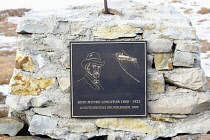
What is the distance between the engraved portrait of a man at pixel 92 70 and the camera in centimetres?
350

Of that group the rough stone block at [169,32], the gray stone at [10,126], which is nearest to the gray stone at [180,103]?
the rough stone block at [169,32]

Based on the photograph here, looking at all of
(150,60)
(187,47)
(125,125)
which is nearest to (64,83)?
(125,125)

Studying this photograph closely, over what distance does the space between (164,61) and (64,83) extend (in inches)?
40.2

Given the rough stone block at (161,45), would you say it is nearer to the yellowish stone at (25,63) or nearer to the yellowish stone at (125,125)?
the yellowish stone at (125,125)

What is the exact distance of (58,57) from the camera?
359cm

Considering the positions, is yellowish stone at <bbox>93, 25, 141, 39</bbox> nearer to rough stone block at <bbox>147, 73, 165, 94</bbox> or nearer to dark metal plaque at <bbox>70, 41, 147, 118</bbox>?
dark metal plaque at <bbox>70, 41, 147, 118</bbox>

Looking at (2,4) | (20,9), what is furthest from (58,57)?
(2,4)

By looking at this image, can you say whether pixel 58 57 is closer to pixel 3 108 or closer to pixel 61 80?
pixel 61 80

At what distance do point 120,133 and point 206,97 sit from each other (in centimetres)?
94

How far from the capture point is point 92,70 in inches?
138

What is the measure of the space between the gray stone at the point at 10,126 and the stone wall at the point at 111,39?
0.11m

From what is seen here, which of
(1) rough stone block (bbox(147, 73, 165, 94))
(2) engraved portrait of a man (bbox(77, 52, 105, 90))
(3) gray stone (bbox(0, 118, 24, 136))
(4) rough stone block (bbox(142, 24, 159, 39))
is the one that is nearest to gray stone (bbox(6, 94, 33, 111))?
(3) gray stone (bbox(0, 118, 24, 136))

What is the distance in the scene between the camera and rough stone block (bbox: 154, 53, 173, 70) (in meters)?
3.52

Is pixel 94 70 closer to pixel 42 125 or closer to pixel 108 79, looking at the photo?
pixel 108 79
